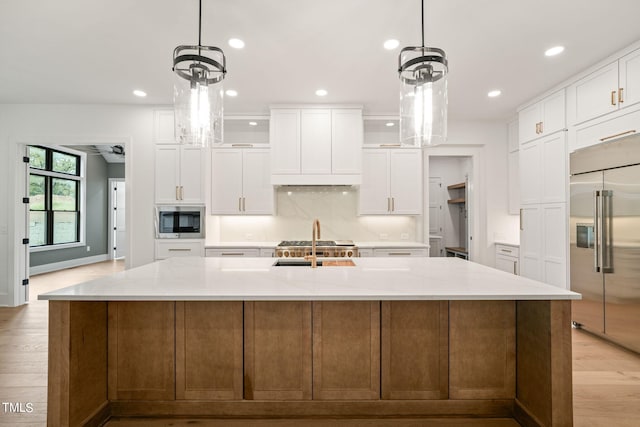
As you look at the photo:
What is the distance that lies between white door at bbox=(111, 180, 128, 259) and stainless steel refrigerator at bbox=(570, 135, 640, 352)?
32.6 ft

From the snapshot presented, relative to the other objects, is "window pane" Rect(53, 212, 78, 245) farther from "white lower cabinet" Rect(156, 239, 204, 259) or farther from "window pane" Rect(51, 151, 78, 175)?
"white lower cabinet" Rect(156, 239, 204, 259)

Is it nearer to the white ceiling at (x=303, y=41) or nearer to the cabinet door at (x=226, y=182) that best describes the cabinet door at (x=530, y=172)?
the white ceiling at (x=303, y=41)

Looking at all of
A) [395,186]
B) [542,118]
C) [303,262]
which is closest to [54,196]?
[303,262]

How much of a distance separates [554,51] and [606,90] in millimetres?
677

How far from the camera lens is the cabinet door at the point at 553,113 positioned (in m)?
3.72

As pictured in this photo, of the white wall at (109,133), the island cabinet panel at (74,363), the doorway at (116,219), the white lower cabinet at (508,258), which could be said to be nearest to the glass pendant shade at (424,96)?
the island cabinet panel at (74,363)

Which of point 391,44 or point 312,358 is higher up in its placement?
point 391,44

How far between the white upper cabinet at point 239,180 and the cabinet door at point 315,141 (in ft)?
1.77

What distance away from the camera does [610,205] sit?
303 cm

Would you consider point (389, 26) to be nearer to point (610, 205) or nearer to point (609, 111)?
point (609, 111)


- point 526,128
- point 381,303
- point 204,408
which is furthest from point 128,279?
point 526,128

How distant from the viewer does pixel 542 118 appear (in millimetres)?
4039

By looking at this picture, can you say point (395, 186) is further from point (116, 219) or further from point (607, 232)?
point (116, 219)

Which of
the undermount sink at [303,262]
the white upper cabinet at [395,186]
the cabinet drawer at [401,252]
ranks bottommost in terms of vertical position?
the cabinet drawer at [401,252]
